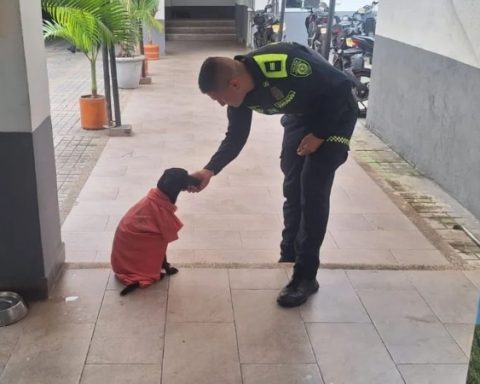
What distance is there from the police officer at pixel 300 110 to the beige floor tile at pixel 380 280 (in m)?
0.30

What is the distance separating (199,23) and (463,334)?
50.9ft

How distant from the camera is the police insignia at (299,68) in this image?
265 cm

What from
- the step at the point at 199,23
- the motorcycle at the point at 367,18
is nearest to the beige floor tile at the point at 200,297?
the motorcycle at the point at 367,18

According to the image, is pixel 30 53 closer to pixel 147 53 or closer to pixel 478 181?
pixel 478 181

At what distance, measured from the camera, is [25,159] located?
274 centimetres

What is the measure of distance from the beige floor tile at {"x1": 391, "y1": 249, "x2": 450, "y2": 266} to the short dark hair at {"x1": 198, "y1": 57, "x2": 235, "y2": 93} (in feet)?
5.93

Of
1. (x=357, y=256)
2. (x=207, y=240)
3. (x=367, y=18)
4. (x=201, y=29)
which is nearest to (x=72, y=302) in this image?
(x=207, y=240)

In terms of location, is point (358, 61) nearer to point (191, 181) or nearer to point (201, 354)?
point (191, 181)

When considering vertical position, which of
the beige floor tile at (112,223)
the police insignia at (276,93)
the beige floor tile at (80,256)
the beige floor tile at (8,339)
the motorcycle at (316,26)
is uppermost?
the police insignia at (276,93)

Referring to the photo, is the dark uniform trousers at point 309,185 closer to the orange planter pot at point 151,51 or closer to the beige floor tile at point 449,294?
the beige floor tile at point 449,294

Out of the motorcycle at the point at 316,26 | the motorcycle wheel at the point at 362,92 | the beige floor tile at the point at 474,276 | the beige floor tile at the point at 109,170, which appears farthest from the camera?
the motorcycle at the point at 316,26

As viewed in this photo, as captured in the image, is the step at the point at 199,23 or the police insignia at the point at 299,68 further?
the step at the point at 199,23

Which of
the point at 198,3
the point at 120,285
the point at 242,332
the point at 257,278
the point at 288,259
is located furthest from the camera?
the point at 198,3

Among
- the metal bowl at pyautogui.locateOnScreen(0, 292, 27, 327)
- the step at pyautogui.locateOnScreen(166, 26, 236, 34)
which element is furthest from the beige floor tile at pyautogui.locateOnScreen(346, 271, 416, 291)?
the step at pyautogui.locateOnScreen(166, 26, 236, 34)
